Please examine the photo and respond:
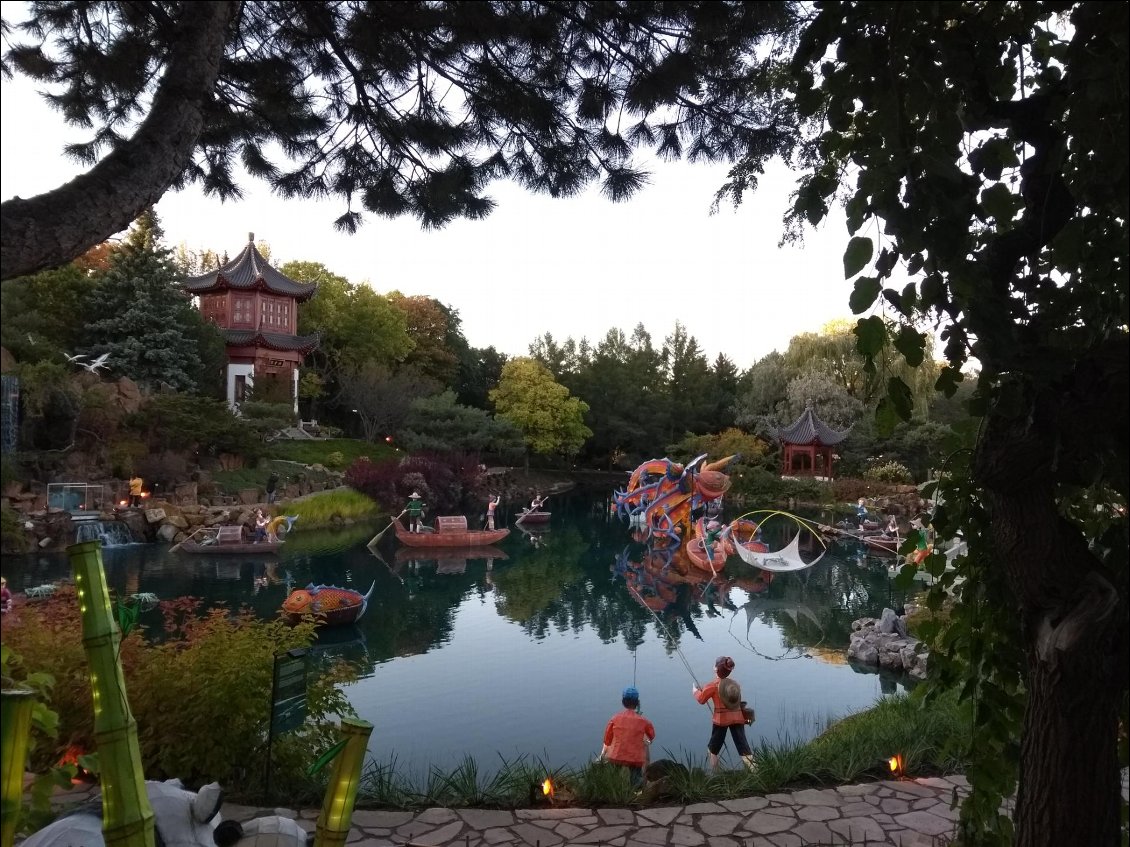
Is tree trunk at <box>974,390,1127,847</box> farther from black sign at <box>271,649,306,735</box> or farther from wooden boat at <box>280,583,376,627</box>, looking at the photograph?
wooden boat at <box>280,583,376,627</box>

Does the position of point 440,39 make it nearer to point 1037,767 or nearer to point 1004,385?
point 1004,385

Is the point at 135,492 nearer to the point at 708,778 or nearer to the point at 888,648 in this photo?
the point at 888,648

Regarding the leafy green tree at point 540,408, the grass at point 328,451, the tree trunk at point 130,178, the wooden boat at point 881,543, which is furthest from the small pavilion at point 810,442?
the tree trunk at point 130,178

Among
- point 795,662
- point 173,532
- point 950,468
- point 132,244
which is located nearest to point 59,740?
point 950,468

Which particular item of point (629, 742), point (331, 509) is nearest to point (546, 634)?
point (629, 742)

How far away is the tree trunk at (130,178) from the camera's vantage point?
1.28 m

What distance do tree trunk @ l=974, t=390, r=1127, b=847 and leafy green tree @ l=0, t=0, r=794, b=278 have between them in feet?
4.22

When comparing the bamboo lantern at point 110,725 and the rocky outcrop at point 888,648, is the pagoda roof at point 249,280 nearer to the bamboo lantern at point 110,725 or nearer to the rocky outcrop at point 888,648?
the rocky outcrop at point 888,648

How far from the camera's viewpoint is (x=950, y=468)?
1.82 m

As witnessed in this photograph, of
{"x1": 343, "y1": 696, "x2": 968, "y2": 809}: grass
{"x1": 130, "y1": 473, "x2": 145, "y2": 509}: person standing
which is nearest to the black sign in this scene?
{"x1": 343, "y1": 696, "x2": 968, "y2": 809}: grass

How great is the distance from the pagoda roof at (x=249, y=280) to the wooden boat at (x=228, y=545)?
1240 centimetres

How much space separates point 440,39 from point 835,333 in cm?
2629

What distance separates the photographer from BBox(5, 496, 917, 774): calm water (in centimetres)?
568

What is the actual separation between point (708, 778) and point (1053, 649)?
2.36m
